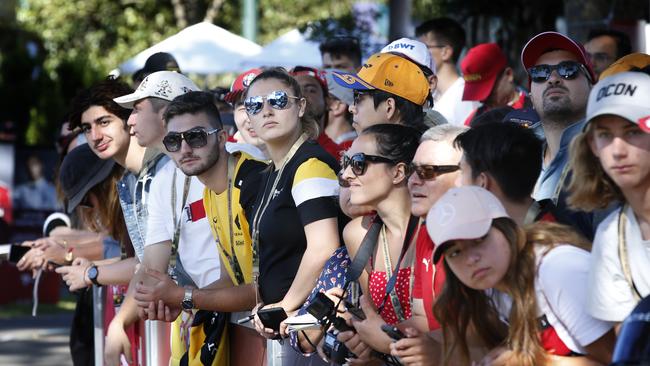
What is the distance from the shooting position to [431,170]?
4.66 meters

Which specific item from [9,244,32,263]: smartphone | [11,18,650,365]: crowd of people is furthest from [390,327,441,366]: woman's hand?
[9,244,32,263]: smartphone

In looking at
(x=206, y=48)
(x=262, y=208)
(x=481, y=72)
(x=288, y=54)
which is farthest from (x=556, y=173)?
(x=288, y=54)

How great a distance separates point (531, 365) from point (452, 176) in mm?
1086

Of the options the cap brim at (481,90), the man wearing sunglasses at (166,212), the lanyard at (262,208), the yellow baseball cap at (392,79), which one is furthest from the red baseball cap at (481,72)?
the lanyard at (262,208)

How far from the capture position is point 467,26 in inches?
495

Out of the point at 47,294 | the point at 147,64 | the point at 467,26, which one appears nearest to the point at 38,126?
the point at 47,294

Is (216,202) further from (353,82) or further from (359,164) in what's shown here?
(359,164)

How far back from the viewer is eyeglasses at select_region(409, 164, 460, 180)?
4.63 m

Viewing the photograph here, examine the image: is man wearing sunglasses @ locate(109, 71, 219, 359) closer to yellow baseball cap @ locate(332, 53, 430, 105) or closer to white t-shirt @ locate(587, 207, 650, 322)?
yellow baseball cap @ locate(332, 53, 430, 105)

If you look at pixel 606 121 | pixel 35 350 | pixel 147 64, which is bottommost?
pixel 35 350

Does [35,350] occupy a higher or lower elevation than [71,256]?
lower

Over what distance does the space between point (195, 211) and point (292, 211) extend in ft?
3.28

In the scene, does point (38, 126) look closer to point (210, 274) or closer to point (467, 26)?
point (467, 26)

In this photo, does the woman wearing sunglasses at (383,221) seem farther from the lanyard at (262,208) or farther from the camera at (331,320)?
the lanyard at (262,208)
